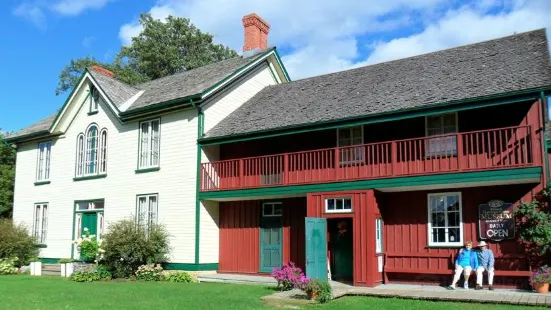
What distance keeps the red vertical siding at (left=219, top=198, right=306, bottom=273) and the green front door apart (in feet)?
19.5

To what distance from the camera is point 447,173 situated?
1488 centimetres

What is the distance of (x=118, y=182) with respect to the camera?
22266 millimetres

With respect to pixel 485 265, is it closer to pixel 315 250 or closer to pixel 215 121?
pixel 315 250

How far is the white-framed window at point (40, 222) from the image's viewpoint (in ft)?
81.8

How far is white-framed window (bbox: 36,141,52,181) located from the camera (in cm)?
2550

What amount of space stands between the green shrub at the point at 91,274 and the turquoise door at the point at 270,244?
5393 millimetres

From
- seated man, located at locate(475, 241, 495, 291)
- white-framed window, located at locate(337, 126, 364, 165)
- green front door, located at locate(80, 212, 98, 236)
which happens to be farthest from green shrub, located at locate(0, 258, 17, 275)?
seated man, located at locate(475, 241, 495, 291)

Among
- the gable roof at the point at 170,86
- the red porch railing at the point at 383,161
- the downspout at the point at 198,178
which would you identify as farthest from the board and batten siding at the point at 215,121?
the red porch railing at the point at 383,161

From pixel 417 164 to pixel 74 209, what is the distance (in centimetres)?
1489

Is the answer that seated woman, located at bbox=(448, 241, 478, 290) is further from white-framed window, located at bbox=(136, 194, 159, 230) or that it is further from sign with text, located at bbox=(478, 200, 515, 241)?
white-framed window, located at bbox=(136, 194, 159, 230)

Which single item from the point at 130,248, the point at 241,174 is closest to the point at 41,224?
the point at 130,248

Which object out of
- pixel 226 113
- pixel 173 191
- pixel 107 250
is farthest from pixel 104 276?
pixel 226 113

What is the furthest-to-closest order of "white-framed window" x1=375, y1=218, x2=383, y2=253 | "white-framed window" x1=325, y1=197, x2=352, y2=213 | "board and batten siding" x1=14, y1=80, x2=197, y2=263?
"board and batten siding" x1=14, y1=80, x2=197, y2=263, "white-framed window" x1=325, y1=197, x2=352, y2=213, "white-framed window" x1=375, y1=218, x2=383, y2=253

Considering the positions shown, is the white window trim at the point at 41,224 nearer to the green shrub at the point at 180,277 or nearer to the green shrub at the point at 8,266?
the green shrub at the point at 8,266
